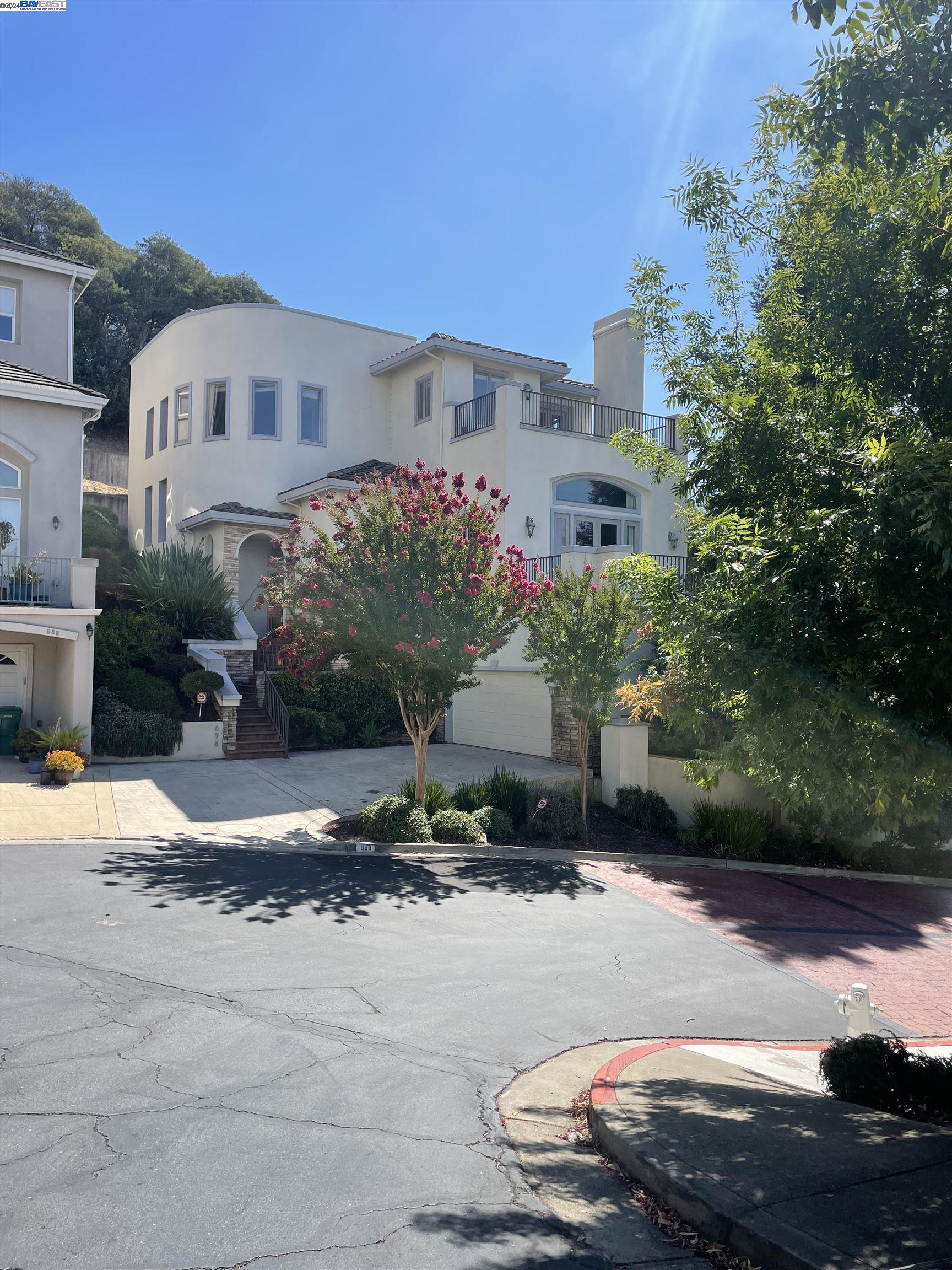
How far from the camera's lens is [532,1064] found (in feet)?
22.7

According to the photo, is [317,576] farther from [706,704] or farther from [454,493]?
[706,704]

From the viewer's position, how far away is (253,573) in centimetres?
2717

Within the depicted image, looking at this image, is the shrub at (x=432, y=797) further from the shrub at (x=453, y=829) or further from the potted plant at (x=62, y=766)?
the potted plant at (x=62, y=766)

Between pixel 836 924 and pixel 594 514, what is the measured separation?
15331 millimetres

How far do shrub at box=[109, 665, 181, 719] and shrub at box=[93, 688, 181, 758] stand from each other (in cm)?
20

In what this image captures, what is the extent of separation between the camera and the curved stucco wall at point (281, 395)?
27250 millimetres

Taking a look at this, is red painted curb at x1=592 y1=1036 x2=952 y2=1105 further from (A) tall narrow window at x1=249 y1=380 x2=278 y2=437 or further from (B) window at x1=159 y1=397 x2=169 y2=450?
(B) window at x1=159 y1=397 x2=169 y2=450

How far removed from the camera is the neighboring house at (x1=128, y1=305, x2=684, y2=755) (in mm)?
24656

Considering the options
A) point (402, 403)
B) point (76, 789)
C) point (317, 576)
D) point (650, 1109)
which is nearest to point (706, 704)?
point (650, 1109)

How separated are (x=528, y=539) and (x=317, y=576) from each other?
10.8 meters

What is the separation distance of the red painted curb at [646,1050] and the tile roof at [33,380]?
1723 centimetres

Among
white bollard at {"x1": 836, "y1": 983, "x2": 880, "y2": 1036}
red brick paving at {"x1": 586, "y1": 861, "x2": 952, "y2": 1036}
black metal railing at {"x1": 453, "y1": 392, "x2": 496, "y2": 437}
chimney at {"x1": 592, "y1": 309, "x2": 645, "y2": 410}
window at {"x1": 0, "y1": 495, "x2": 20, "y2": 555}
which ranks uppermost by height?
chimney at {"x1": 592, "y1": 309, "x2": 645, "y2": 410}

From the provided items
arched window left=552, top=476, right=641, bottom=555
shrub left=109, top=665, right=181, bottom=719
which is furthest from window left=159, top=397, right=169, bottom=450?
arched window left=552, top=476, right=641, bottom=555

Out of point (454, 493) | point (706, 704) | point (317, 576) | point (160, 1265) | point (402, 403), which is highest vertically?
point (402, 403)
